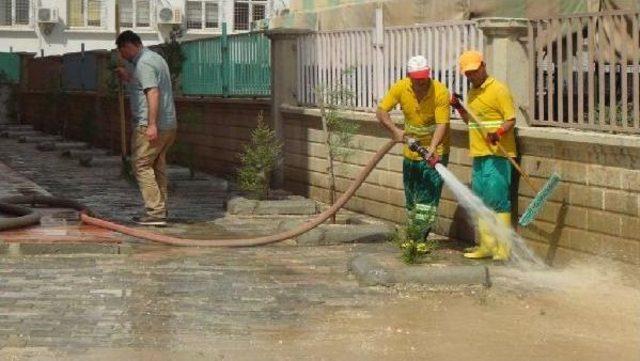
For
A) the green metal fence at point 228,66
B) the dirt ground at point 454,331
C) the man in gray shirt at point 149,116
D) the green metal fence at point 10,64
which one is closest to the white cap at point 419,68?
the dirt ground at point 454,331

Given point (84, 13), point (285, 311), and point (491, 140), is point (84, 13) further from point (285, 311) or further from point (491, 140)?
point (285, 311)

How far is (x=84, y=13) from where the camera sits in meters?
42.7

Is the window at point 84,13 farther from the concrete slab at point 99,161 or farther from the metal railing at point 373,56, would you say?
the metal railing at point 373,56

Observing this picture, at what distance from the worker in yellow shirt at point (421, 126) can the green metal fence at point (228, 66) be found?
608 cm

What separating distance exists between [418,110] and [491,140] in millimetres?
848

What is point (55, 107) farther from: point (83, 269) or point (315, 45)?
point (83, 269)

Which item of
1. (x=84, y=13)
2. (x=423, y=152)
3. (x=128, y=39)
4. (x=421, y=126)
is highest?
(x=84, y=13)

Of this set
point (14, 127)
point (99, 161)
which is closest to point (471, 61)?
point (99, 161)

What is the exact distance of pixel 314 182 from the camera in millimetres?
15211

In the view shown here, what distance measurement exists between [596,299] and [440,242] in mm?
2940

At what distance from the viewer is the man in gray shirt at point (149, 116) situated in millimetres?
12500

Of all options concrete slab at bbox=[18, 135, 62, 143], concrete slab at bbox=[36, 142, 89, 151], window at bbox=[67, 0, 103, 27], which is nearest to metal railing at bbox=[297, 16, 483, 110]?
concrete slab at bbox=[36, 142, 89, 151]

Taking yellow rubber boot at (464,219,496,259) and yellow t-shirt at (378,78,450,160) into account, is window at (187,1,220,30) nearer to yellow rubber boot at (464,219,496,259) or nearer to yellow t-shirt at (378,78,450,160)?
yellow t-shirt at (378,78,450,160)

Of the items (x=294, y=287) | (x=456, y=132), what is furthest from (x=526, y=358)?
→ (x=456, y=132)
